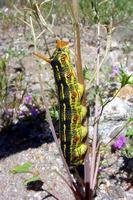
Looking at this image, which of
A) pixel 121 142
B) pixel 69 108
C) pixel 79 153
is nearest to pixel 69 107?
pixel 69 108

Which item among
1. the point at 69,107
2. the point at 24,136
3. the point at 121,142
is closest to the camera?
the point at 69,107

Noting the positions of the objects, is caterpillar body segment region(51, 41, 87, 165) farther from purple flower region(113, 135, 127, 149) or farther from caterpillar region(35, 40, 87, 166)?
purple flower region(113, 135, 127, 149)

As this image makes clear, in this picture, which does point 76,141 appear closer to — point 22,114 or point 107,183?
point 107,183

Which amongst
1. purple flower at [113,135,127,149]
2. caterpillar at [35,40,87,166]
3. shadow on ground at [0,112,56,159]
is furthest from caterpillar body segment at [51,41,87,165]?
shadow on ground at [0,112,56,159]

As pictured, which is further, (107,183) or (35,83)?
(35,83)

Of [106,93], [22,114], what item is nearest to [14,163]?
[22,114]

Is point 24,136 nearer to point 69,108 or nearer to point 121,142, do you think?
point 121,142
